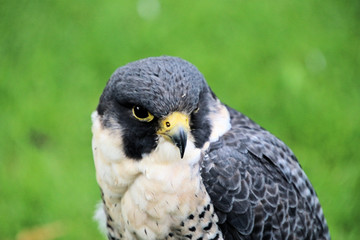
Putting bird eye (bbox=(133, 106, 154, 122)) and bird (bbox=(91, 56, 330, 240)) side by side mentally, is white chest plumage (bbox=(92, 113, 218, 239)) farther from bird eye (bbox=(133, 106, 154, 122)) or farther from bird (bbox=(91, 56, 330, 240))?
bird eye (bbox=(133, 106, 154, 122))

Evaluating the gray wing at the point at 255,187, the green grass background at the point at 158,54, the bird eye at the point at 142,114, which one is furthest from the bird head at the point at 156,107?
the green grass background at the point at 158,54

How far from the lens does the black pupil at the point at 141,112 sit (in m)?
2.95

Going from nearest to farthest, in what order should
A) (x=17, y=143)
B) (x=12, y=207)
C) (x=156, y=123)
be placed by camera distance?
(x=156, y=123) → (x=12, y=207) → (x=17, y=143)

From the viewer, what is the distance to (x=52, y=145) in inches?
220

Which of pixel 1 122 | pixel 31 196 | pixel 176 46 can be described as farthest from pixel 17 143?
pixel 176 46

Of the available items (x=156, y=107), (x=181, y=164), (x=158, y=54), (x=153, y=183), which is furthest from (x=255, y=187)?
(x=158, y=54)

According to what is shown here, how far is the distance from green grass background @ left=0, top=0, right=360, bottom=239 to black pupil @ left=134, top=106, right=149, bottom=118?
2.28 metres

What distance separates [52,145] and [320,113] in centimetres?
271

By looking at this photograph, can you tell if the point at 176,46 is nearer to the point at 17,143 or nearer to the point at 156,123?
the point at 17,143

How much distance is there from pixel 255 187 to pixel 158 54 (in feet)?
10.5

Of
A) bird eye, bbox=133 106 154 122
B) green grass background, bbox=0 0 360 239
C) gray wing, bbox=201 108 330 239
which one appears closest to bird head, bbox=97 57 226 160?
bird eye, bbox=133 106 154 122

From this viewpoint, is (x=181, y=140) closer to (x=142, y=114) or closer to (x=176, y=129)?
(x=176, y=129)

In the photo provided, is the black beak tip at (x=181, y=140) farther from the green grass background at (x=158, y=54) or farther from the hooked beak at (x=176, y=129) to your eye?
the green grass background at (x=158, y=54)

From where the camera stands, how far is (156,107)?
2.88 m
